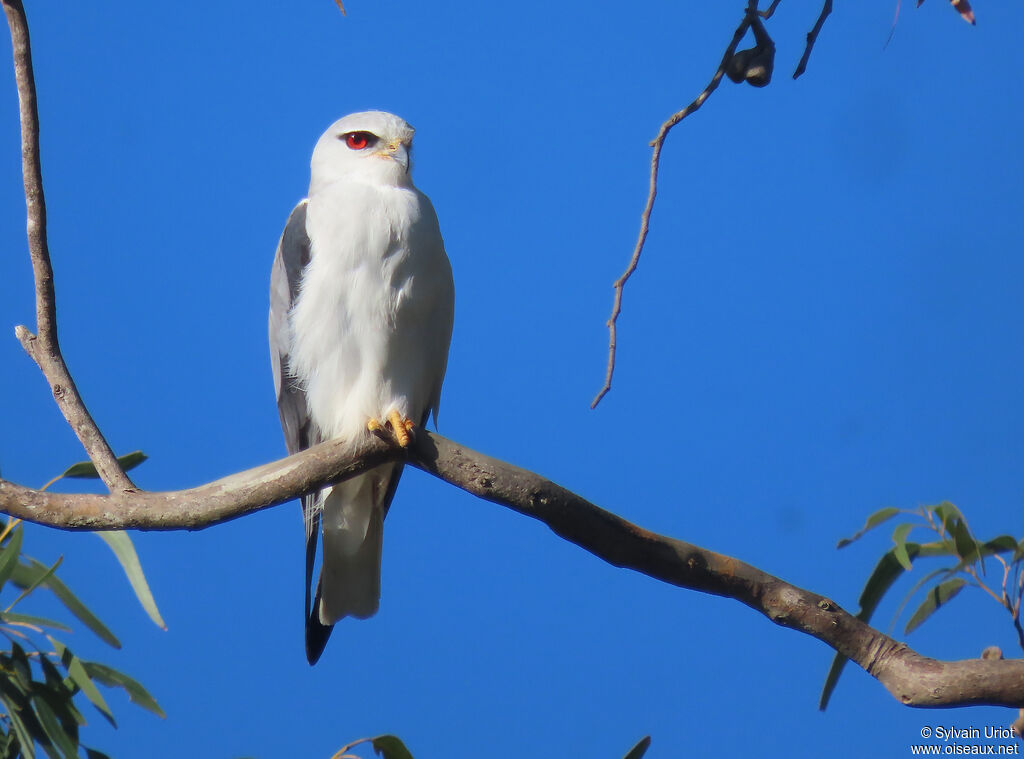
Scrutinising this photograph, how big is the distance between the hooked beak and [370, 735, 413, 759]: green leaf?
1667mm

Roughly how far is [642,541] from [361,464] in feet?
1.94

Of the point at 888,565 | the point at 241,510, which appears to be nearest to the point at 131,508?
the point at 241,510

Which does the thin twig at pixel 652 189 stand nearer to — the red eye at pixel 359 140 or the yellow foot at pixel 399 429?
the yellow foot at pixel 399 429

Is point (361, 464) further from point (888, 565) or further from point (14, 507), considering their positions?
point (888, 565)

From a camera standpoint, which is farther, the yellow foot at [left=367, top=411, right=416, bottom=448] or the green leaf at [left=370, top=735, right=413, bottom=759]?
the green leaf at [left=370, top=735, right=413, bottom=759]

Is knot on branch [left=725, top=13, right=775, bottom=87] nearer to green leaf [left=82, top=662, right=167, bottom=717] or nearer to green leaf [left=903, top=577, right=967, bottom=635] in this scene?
green leaf [left=903, top=577, right=967, bottom=635]

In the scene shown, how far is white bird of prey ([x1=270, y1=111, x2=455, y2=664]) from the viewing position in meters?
2.73

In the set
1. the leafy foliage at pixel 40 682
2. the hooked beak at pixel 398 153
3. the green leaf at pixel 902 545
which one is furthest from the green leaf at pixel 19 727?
the green leaf at pixel 902 545

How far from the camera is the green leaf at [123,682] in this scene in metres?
2.88

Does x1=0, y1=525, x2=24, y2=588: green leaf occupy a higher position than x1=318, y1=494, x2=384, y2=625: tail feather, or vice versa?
x1=318, y1=494, x2=384, y2=625: tail feather

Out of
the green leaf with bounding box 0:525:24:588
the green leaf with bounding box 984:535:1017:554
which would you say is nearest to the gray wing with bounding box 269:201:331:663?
the green leaf with bounding box 0:525:24:588

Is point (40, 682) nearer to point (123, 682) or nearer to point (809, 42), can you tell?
point (123, 682)

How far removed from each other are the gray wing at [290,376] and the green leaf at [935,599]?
64.9 inches

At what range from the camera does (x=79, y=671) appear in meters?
2.68
